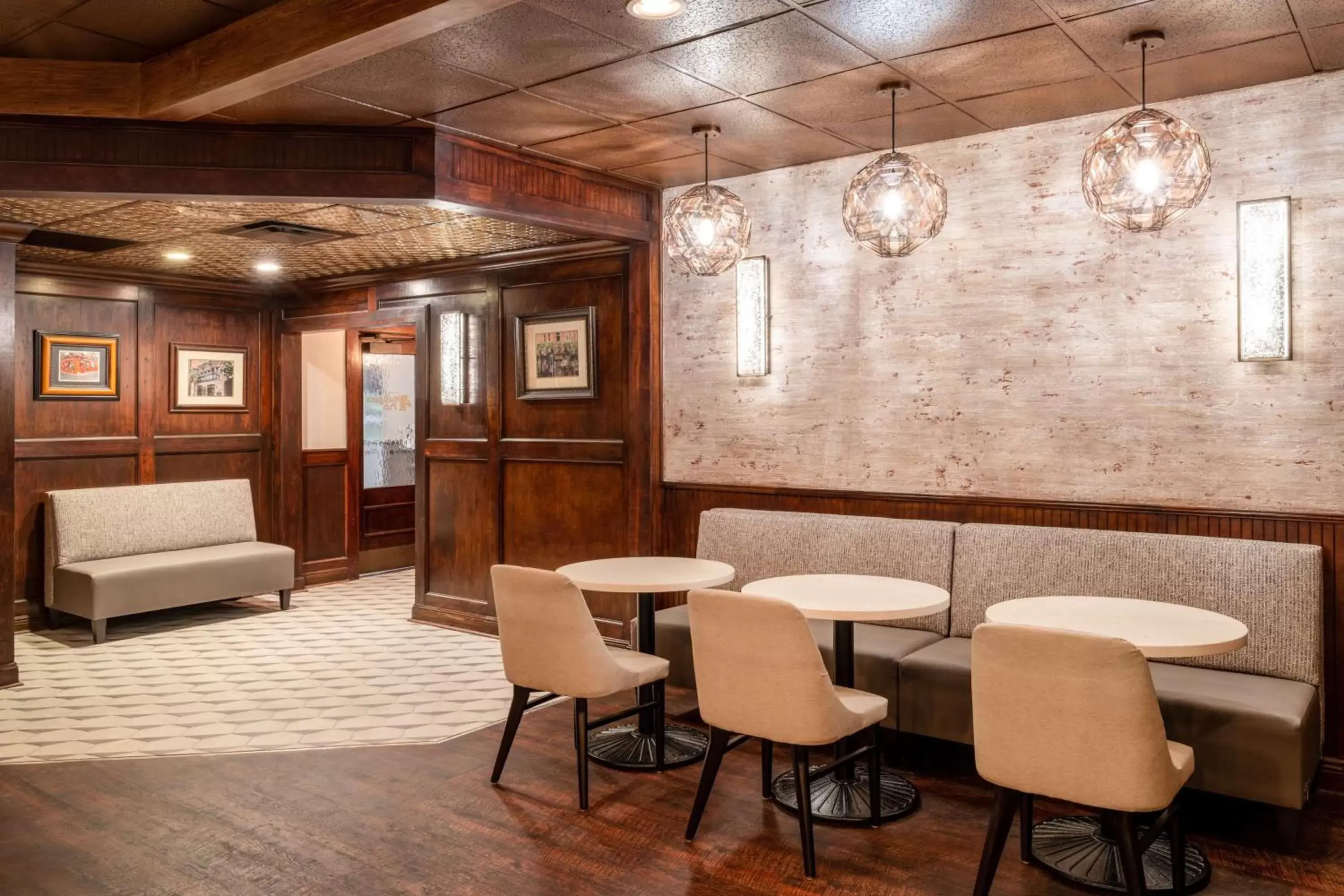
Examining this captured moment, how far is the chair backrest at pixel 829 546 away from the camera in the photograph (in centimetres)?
443

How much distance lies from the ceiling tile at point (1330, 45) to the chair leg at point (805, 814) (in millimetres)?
2958

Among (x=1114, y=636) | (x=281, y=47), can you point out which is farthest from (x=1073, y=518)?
(x=281, y=47)

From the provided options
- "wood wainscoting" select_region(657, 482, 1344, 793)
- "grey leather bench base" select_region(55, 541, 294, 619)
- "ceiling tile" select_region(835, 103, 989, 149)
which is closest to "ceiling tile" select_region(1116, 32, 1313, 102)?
"ceiling tile" select_region(835, 103, 989, 149)

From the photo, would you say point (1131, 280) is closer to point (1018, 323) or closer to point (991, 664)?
point (1018, 323)

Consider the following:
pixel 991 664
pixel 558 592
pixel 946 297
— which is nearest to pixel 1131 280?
pixel 946 297

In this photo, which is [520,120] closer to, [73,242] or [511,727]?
[511,727]

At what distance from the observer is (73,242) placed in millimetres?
5953

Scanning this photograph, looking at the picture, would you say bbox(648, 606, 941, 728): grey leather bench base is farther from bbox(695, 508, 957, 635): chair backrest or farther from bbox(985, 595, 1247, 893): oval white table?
bbox(985, 595, 1247, 893): oval white table

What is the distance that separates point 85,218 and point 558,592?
3.71m

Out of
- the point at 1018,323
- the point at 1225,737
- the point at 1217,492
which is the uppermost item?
the point at 1018,323

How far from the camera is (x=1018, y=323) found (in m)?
4.46

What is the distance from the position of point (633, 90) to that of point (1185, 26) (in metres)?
1.96

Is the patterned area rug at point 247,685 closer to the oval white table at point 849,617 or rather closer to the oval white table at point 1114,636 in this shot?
the oval white table at point 849,617

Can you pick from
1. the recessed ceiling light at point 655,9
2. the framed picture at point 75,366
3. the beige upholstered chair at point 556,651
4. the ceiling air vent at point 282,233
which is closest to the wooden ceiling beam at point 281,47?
the recessed ceiling light at point 655,9
